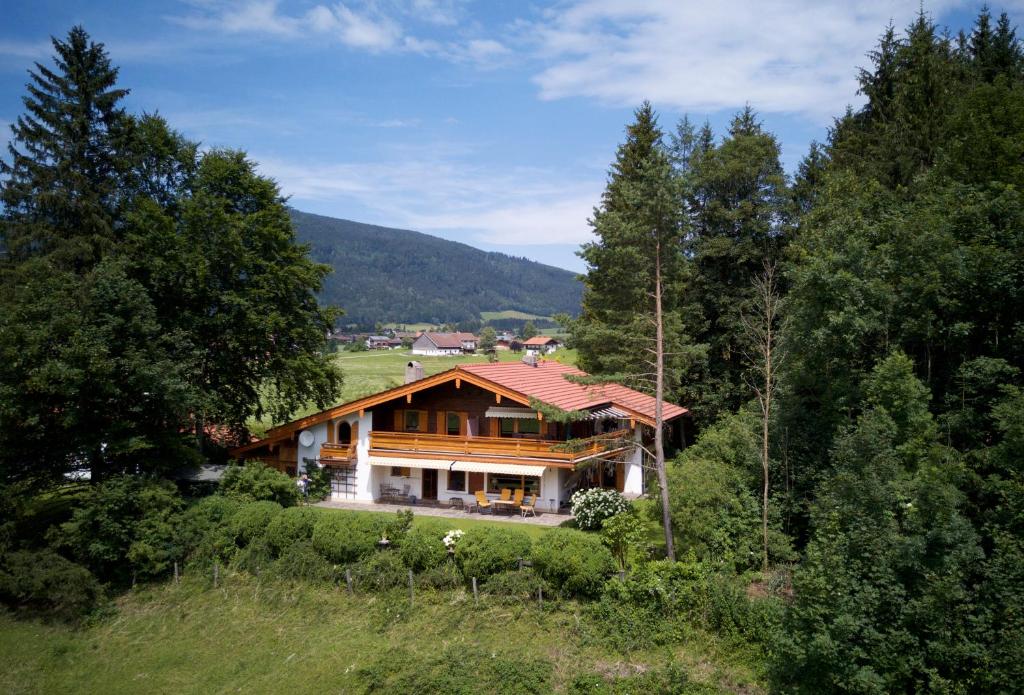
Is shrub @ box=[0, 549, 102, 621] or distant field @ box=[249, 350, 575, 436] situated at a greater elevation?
distant field @ box=[249, 350, 575, 436]

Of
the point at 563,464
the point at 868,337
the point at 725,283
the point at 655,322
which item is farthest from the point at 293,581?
the point at 725,283

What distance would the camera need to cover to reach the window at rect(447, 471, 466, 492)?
2533 centimetres

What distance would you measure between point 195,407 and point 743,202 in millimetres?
25821

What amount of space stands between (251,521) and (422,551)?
5.71 metres

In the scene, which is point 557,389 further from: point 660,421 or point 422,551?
point 422,551

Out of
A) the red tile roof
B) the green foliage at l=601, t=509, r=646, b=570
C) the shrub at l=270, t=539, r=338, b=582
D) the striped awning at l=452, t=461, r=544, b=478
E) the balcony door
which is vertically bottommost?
the shrub at l=270, t=539, r=338, b=582

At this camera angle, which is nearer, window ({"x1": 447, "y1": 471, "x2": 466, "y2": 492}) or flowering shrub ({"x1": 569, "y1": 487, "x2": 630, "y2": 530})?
flowering shrub ({"x1": 569, "y1": 487, "x2": 630, "y2": 530})

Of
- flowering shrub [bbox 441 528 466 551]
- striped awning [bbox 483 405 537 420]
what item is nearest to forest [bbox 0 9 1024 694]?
flowering shrub [bbox 441 528 466 551]

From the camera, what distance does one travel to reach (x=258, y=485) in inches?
821

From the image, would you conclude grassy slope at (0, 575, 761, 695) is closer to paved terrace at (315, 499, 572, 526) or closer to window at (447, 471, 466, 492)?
paved terrace at (315, 499, 572, 526)

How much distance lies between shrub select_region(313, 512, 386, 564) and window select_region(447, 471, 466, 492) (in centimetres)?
745

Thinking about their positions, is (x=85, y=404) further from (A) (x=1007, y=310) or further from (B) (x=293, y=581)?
(A) (x=1007, y=310)

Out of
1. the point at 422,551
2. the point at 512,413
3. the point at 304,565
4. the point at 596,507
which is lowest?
the point at 304,565

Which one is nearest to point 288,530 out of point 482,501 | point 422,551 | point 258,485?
point 258,485
